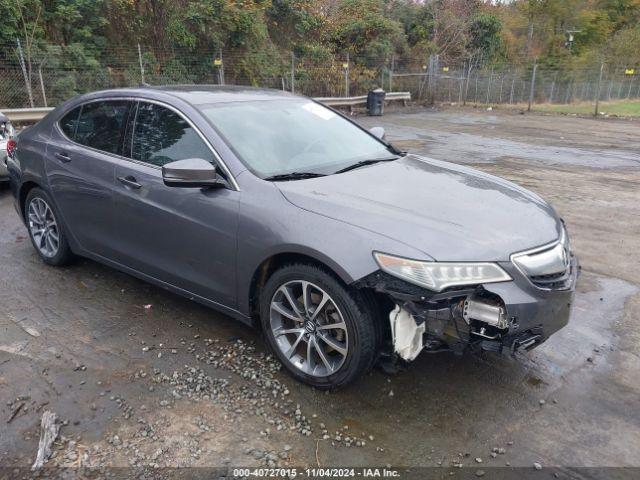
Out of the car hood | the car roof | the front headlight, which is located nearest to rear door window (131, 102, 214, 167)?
the car roof

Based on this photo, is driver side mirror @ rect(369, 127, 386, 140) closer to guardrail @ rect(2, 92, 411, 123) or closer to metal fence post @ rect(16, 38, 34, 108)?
guardrail @ rect(2, 92, 411, 123)

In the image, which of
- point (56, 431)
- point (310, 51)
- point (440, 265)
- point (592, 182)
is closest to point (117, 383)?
point (56, 431)

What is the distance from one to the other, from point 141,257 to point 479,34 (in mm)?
31745

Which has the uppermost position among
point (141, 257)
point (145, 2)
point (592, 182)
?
point (145, 2)

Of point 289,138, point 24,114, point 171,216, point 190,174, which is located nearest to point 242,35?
point 24,114

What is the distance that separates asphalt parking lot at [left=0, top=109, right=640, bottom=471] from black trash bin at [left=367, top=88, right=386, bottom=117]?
16851 mm

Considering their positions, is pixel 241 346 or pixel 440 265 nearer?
pixel 440 265

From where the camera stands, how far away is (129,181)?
3.84m

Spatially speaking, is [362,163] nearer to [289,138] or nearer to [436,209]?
[289,138]

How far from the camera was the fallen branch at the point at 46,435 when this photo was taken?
2.62 m

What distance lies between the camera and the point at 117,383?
3.21m

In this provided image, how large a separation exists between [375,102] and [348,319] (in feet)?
62.0

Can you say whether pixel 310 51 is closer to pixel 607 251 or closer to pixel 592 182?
pixel 592 182

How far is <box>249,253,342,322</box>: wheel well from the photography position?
299 cm
